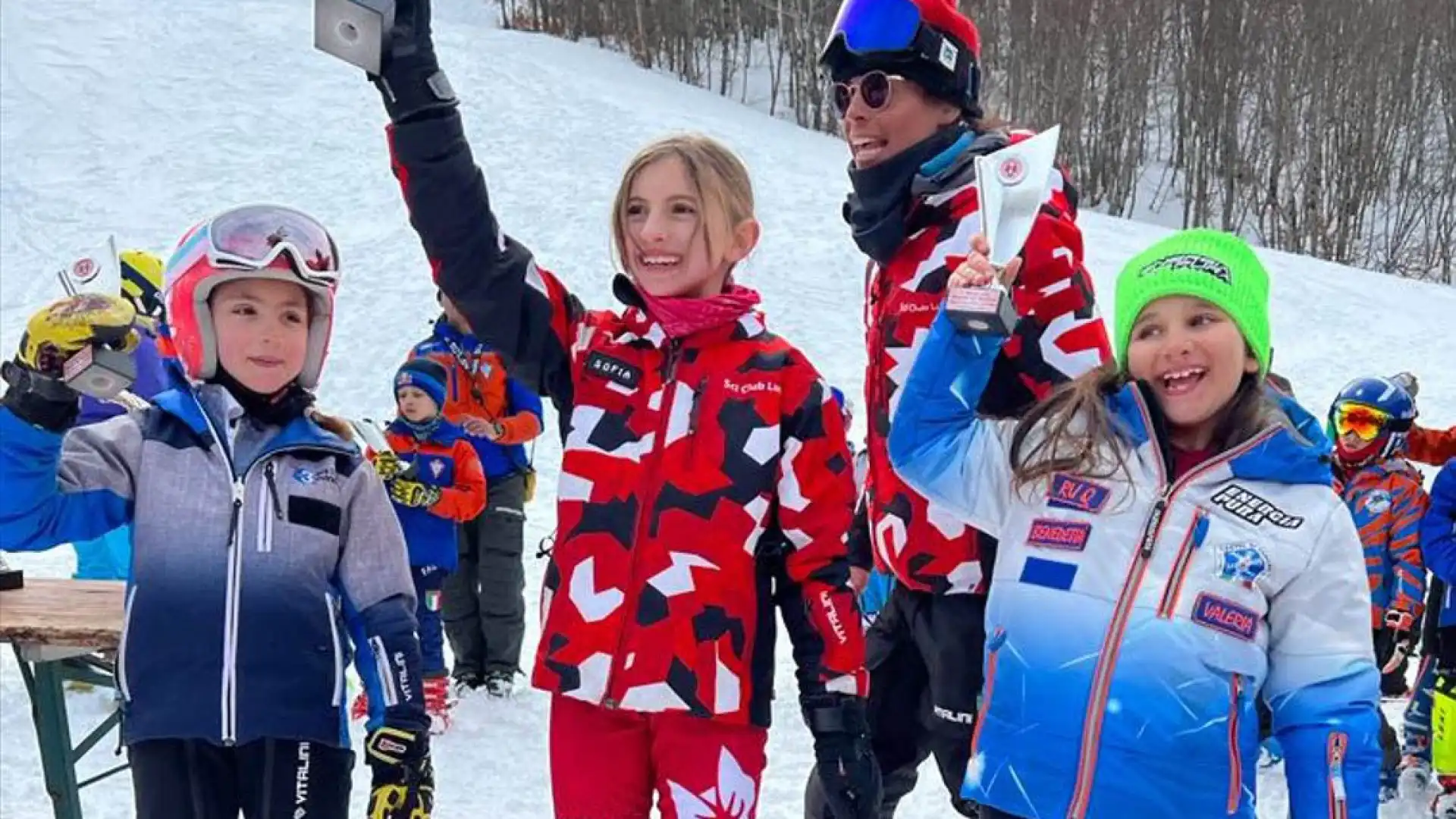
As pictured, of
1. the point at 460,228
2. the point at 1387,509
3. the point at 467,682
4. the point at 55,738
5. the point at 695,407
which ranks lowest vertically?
→ the point at 467,682

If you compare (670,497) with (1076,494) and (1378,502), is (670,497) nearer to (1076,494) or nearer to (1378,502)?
(1076,494)

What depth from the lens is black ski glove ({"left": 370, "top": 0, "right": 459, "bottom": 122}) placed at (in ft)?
8.29

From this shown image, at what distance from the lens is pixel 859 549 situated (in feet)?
11.9

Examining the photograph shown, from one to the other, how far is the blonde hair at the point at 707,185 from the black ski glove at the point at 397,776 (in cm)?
108

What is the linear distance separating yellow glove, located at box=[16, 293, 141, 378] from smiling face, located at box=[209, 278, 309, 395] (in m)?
0.24

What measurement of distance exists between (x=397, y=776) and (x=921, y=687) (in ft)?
4.26

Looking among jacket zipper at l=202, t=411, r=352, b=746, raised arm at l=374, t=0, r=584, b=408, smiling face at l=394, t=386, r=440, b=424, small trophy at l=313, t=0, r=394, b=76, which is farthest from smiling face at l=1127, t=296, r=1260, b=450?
smiling face at l=394, t=386, r=440, b=424

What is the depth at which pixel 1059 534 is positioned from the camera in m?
2.53

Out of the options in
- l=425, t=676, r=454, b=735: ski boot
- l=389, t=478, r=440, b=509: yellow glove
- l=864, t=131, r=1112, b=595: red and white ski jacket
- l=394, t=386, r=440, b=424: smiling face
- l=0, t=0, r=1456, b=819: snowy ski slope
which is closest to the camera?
l=864, t=131, r=1112, b=595: red and white ski jacket

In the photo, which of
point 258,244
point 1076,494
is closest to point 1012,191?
point 1076,494

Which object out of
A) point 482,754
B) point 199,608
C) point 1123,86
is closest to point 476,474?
point 482,754

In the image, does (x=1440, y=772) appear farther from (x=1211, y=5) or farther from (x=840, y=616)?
(x=1211, y=5)

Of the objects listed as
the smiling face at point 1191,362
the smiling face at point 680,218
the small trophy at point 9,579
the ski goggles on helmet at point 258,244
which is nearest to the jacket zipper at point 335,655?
the ski goggles on helmet at point 258,244

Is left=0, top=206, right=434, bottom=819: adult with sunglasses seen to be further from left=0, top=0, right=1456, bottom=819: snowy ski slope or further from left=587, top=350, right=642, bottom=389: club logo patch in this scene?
left=0, top=0, right=1456, bottom=819: snowy ski slope
